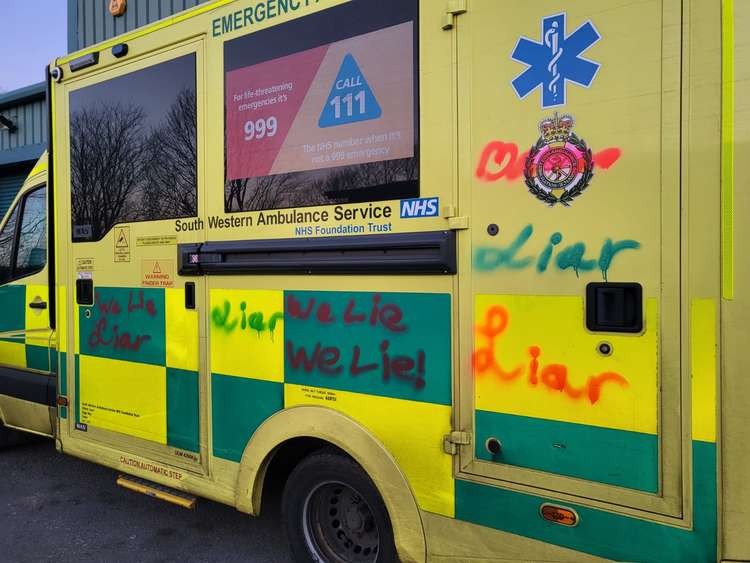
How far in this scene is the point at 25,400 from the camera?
4.34 metres

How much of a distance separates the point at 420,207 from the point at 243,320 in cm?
112

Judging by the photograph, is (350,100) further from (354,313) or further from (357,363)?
(357,363)

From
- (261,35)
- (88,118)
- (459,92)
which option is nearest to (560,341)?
(459,92)

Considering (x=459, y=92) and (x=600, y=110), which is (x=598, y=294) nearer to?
(x=600, y=110)

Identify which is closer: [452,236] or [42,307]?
[452,236]

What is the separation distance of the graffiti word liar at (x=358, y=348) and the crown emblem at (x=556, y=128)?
2.86ft

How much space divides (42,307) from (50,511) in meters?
1.36

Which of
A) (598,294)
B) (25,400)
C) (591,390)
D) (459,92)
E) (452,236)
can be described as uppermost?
(459,92)

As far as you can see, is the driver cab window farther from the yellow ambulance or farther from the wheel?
the wheel

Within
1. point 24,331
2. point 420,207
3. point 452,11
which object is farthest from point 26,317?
point 452,11

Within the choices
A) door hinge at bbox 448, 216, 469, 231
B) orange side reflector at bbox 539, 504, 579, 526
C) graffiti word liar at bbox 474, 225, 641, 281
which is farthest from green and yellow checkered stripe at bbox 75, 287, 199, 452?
orange side reflector at bbox 539, 504, 579, 526

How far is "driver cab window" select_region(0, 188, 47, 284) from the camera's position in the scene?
14.2ft

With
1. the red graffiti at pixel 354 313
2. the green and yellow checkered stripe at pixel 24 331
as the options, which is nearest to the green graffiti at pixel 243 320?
the red graffiti at pixel 354 313

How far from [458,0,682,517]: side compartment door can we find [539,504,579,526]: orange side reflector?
66mm
